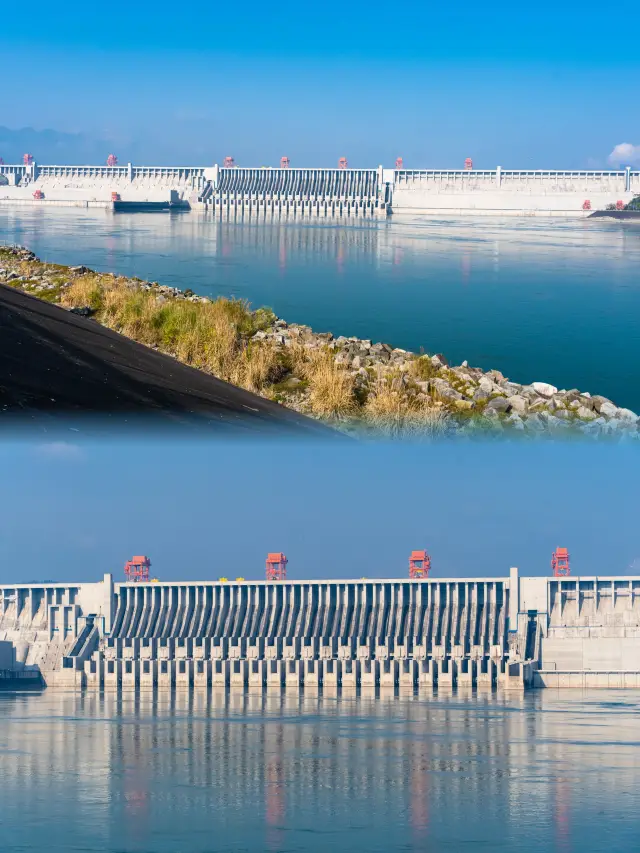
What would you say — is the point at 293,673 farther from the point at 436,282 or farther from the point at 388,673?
the point at 436,282

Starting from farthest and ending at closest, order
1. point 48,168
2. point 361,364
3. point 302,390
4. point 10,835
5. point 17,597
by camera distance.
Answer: point 48,168, point 17,597, point 361,364, point 302,390, point 10,835

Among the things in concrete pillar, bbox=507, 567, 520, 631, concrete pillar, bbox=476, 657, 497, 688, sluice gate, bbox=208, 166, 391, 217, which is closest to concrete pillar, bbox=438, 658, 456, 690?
concrete pillar, bbox=476, 657, 497, 688

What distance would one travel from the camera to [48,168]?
13462 cm

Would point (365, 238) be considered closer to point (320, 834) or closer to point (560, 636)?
point (560, 636)

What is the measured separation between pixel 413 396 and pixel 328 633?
32334 mm

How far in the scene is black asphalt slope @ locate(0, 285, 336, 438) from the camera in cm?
1129

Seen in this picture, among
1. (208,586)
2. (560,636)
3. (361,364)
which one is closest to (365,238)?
(208,586)

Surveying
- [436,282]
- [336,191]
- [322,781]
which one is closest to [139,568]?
[436,282]

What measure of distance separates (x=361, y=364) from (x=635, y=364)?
38.2 ft

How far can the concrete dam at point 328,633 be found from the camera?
45250 millimetres

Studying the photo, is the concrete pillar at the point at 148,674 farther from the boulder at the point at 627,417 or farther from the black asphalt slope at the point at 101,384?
the black asphalt slope at the point at 101,384

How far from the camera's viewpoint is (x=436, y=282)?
46.6 meters

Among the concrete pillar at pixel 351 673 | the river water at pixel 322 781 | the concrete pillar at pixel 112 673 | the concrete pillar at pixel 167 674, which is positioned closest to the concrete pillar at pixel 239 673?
the concrete pillar at pixel 167 674

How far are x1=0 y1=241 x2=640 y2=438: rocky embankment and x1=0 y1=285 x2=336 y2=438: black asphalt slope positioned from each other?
8.69 feet
